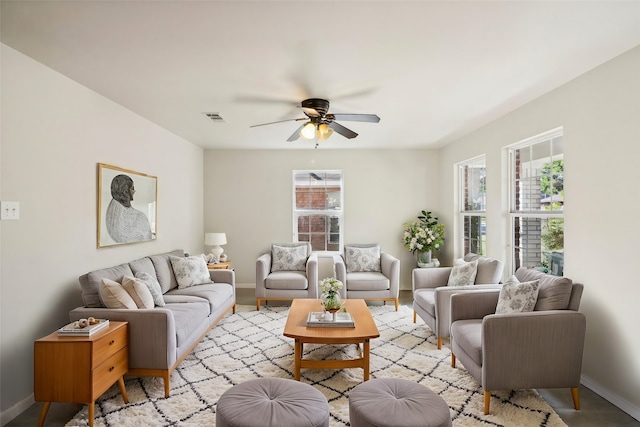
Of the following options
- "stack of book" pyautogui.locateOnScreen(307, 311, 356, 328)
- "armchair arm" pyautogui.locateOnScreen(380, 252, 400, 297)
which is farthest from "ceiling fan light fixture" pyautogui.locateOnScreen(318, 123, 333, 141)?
"armchair arm" pyautogui.locateOnScreen(380, 252, 400, 297)

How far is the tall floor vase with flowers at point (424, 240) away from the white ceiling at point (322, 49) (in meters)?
2.42

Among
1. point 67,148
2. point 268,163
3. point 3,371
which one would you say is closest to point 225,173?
point 268,163

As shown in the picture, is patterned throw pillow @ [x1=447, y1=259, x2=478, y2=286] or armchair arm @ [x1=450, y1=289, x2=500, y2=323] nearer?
armchair arm @ [x1=450, y1=289, x2=500, y2=323]

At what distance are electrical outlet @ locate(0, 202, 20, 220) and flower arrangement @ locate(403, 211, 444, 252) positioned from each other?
194 inches

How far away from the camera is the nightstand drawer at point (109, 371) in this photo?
237 cm

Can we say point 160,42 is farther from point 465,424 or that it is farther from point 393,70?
point 465,424

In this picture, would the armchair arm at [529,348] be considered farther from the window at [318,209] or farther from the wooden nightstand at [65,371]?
the window at [318,209]

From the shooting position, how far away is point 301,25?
2191 mm

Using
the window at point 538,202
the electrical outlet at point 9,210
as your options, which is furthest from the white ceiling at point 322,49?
the electrical outlet at point 9,210

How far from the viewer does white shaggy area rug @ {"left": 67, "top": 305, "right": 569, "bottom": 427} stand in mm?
2504

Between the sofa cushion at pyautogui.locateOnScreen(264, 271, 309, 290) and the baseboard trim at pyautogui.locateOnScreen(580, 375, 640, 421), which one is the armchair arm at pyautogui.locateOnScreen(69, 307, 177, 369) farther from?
the baseboard trim at pyautogui.locateOnScreen(580, 375, 640, 421)

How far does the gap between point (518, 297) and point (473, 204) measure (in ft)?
9.19

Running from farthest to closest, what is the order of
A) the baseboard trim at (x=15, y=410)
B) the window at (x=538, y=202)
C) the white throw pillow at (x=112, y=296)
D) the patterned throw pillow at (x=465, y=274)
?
the patterned throw pillow at (x=465, y=274) → the window at (x=538, y=202) → the white throw pillow at (x=112, y=296) → the baseboard trim at (x=15, y=410)

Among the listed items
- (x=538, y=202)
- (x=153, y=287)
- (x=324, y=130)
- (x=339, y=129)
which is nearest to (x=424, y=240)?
(x=538, y=202)
